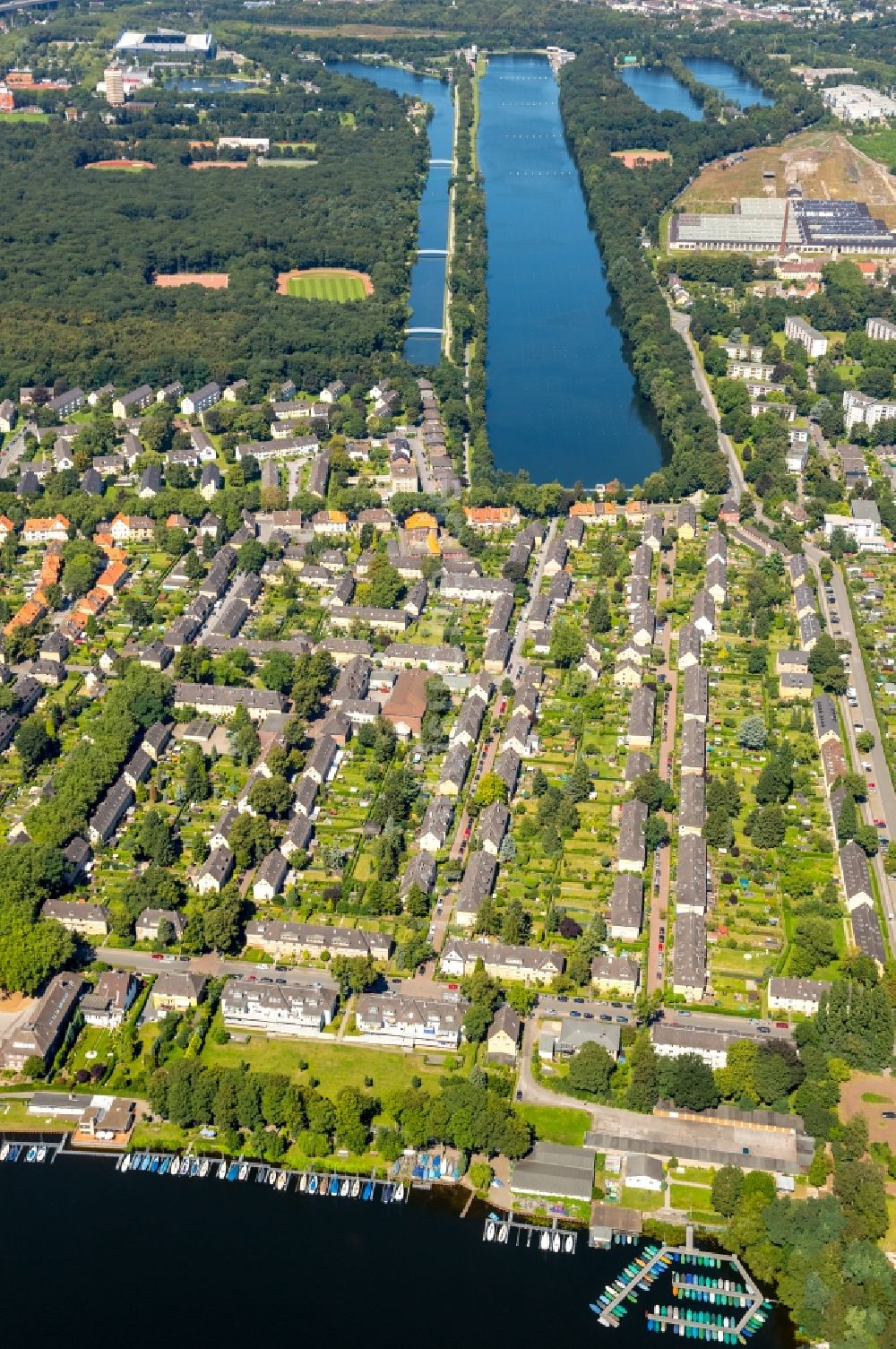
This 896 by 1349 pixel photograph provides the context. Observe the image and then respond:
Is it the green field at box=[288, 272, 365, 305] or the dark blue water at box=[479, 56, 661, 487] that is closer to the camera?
the dark blue water at box=[479, 56, 661, 487]

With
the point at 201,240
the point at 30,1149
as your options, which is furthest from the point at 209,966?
the point at 201,240

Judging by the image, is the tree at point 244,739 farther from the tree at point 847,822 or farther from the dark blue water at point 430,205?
the dark blue water at point 430,205

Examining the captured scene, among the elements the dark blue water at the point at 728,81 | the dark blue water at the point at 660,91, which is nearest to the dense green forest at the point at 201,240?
the dark blue water at the point at 660,91

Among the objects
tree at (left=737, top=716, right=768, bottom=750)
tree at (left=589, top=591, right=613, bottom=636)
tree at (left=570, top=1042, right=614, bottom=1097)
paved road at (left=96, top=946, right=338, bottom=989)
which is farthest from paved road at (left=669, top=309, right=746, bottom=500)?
tree at (left=570, top=1042, right=614, bottom=1097)

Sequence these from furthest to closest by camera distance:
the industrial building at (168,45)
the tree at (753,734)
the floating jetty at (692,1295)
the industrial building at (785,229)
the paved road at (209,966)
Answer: the industrial building at (168,45)
the industrial building at (785,229)
the tree at (753,734)
the paved road at (209,966)
the floating jetty at (692,1295)

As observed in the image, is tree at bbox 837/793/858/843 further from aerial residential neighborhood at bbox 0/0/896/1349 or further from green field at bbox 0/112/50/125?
green field at bbox 0/112/50/125

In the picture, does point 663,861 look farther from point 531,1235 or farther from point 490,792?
point 531,1235
